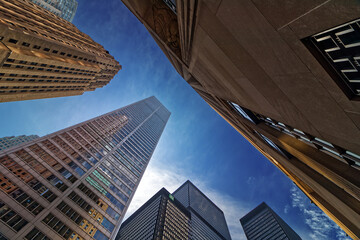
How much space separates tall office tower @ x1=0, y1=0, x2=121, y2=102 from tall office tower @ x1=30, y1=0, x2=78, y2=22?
225ft

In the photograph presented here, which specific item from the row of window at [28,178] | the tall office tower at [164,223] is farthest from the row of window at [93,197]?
the tall office tower at [164,223]

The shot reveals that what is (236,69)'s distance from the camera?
730cm

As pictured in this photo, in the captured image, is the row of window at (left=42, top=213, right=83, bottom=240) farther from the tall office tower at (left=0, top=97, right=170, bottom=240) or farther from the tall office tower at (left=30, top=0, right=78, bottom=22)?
the tall office tower at (left=30, top=0, right=78, bottom=22)

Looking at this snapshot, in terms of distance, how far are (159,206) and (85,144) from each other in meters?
76.4

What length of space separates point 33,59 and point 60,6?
103m

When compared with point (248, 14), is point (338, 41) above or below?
above

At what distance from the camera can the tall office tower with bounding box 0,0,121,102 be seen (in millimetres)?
31316

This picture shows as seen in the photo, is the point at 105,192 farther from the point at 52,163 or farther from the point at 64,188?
the point at 52,163

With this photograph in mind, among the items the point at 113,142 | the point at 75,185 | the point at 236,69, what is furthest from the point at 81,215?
the point at 236,69

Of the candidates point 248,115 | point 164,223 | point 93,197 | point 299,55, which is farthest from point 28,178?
point 164,223

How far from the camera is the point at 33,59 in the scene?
35375 mm

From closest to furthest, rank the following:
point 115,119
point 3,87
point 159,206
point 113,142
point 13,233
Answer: point 13,233 < point 3,87 < point 113,142 < point 115,119 < point 159,206

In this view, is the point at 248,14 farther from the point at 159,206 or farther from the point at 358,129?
the point at 159,206

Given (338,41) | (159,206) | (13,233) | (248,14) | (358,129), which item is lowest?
(159,206)
